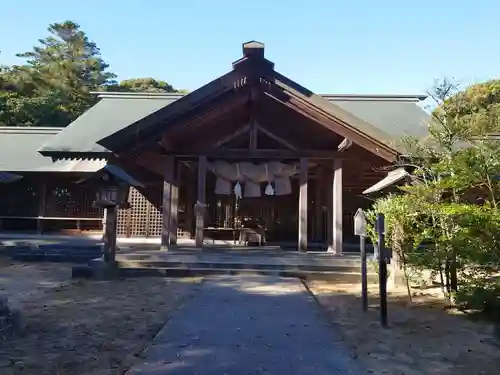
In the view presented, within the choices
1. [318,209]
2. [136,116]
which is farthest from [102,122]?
[318,209]

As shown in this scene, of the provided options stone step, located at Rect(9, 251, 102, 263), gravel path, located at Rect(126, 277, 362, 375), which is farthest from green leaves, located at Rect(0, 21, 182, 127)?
gravel path, located at Rect(126, 277, 362, 375)

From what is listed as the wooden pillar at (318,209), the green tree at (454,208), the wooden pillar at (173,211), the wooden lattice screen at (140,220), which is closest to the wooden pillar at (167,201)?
the wooden pillar at (173,211)

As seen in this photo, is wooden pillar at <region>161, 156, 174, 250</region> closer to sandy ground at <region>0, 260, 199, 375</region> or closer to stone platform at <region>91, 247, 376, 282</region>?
stone platform at <region>91, 247, 376, 282</region>

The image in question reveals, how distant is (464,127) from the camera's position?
21.1 ft

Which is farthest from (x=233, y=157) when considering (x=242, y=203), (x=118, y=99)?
(x=118, y=99)

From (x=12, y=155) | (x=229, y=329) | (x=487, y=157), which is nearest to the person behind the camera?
(x=229, y=329)

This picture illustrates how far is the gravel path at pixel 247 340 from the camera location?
3531 millimetres

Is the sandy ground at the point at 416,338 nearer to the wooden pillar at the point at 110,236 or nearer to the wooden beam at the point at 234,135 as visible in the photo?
the wooden pillar at the point at 110,236

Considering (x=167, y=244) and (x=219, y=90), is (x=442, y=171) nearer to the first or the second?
(x=219, y=90)

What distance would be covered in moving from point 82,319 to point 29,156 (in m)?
14.5

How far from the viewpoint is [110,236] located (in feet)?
27.9

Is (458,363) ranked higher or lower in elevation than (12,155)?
lower

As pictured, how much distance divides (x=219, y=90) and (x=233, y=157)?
192 centimetres

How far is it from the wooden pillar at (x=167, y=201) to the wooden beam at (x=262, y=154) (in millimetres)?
349
